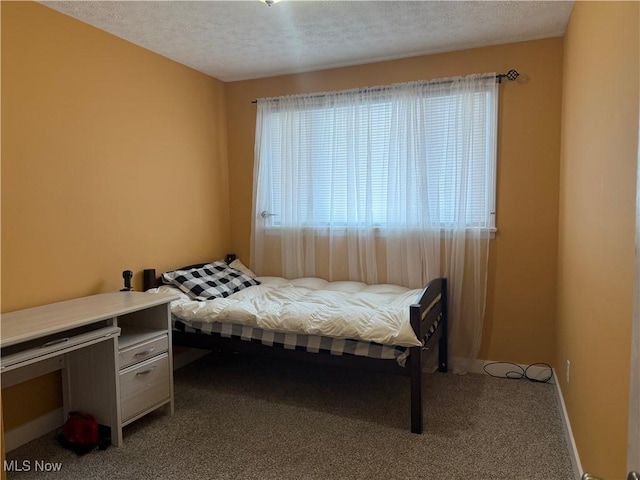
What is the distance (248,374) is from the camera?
3.39 m

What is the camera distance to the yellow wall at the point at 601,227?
127 cm

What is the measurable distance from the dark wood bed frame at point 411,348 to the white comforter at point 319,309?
121 millimetres

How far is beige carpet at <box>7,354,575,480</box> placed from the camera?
7.05ft

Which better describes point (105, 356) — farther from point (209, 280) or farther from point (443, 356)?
point (443, 356)

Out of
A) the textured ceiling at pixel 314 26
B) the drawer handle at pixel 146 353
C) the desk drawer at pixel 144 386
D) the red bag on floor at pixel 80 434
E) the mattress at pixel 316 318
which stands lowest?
the red bag on floor at pixel 80 434

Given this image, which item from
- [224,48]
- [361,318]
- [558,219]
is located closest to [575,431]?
[361,318]

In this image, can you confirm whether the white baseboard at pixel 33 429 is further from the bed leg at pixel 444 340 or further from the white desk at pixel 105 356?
the bed leg at pixel 444 340

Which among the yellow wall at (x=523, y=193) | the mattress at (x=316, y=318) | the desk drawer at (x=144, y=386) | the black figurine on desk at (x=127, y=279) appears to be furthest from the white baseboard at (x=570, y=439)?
the black figurine on desk at (x=127, y=279)

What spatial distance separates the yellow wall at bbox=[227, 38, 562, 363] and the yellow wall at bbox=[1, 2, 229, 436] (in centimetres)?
196

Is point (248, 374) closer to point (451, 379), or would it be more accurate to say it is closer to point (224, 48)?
point (451, 379)

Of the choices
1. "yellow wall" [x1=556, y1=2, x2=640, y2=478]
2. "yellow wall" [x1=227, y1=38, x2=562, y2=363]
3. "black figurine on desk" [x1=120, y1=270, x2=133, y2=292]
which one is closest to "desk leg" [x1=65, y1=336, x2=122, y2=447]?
"black figurine on desk" [x1=120, y1=270, x2=133, y2=292]

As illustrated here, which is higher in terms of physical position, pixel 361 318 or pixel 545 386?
pixel 361 318

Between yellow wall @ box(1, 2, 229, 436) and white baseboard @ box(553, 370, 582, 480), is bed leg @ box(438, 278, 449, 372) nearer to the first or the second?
white baseboard @ box(553, 370, 582, 480)

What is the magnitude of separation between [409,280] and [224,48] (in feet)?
7.65
